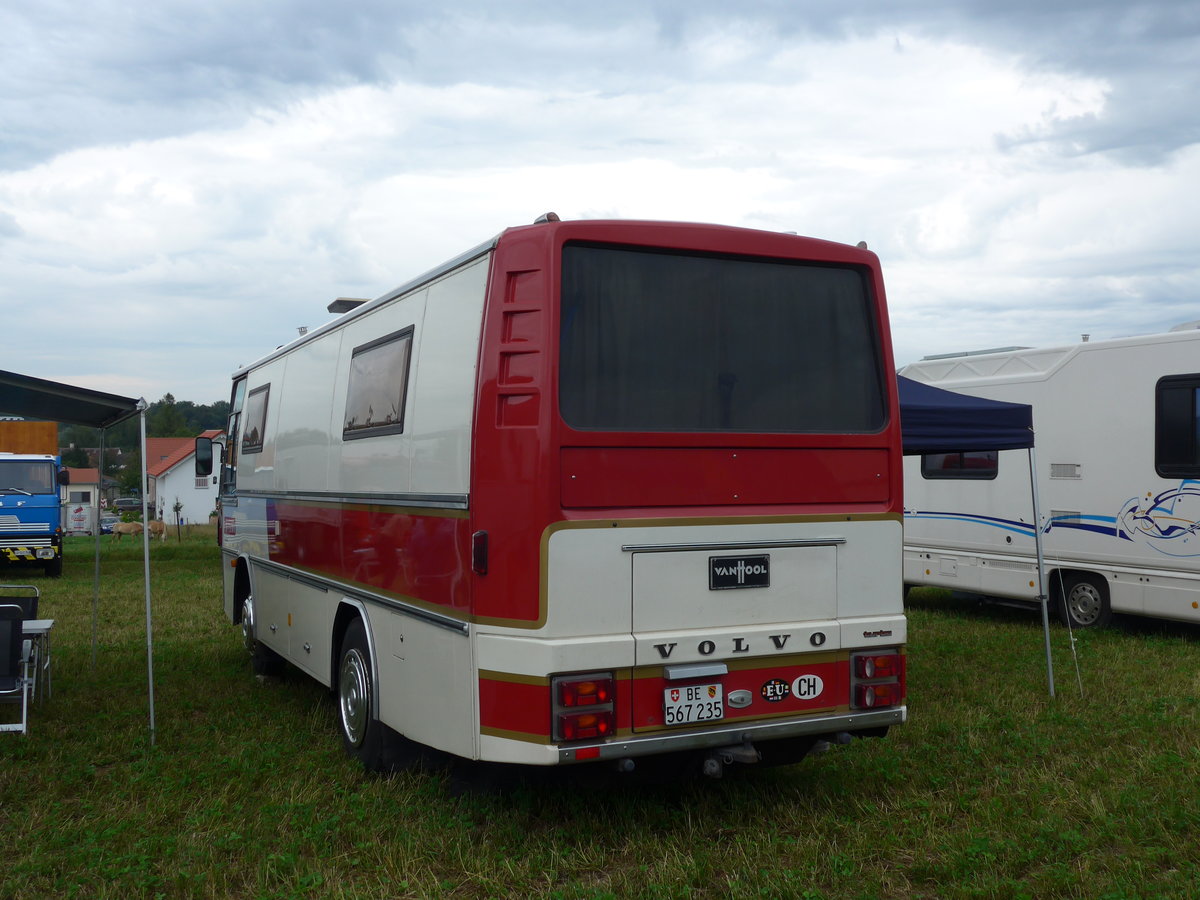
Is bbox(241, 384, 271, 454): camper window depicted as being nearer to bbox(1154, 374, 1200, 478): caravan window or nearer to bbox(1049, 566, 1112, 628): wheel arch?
bbox(1049, 566, 1112, 628): wheel arch

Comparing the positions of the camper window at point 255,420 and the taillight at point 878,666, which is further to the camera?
the camper window at point 255,420

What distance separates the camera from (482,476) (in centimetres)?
492

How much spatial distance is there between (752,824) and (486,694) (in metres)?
1.55

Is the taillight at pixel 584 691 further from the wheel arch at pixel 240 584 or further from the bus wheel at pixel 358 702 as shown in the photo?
the wheel arch at pixel 240 584

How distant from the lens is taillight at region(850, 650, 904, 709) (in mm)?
5414

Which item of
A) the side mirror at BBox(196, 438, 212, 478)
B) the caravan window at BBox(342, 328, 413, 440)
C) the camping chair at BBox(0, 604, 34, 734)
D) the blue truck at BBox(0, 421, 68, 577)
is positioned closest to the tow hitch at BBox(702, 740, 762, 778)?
the caravan window at BBox(342, 328, 413, 440)

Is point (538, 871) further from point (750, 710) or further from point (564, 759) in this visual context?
point (750, 710)

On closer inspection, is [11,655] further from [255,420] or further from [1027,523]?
[1027,523]

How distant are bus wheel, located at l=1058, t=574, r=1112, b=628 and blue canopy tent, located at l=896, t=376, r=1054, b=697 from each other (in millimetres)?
3641

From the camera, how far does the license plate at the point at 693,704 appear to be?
496 cm

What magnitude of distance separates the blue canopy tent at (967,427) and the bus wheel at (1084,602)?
364 centimetres

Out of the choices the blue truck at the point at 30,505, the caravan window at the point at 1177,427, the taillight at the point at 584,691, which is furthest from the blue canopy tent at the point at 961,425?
the blue truck at the point at 30,505

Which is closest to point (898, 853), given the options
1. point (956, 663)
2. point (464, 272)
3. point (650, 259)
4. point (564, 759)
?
point (564, 759)

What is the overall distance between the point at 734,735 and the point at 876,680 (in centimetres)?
85
